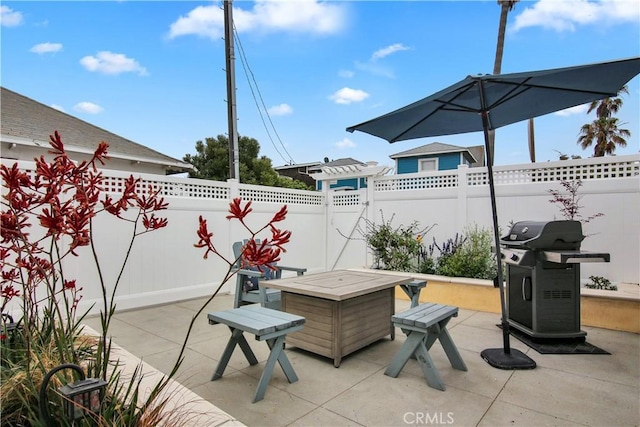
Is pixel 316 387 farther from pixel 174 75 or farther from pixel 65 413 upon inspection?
pixel 174 75

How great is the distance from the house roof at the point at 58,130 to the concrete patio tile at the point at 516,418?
8250mm

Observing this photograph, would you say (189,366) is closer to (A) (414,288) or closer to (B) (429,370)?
(B) (429,370)

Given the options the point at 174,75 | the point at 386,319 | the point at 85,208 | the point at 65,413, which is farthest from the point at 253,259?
the point at 174,75

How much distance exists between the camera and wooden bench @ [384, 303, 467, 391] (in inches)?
100

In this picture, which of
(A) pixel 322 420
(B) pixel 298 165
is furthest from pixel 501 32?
(B) pixel 298 165

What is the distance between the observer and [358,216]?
695 centimetres

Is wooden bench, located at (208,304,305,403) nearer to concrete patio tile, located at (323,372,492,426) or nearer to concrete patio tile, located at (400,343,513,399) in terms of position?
concrete patio tile, located at (323,372,492,426)

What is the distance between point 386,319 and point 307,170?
17980mm

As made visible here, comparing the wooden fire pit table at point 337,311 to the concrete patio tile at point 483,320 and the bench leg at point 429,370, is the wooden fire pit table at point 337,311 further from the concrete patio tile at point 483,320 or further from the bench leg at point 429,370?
the concrete patio tile at point 483,320

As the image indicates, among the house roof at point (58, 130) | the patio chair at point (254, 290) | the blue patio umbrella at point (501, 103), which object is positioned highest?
the house roof at point (58, 130)

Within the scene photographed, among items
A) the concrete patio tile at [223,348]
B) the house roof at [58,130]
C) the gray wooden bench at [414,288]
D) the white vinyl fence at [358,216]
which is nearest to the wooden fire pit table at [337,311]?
the gray wooden bench at [414,288]

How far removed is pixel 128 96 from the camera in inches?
316

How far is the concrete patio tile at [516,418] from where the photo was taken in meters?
2.08

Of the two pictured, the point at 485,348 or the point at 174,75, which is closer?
the point at 485,348
